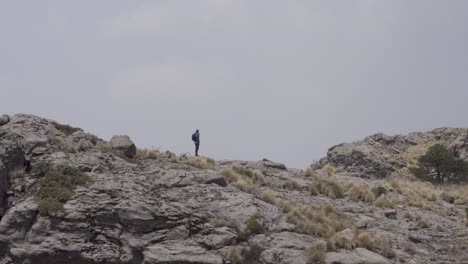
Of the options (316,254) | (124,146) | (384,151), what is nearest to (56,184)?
(124,146)

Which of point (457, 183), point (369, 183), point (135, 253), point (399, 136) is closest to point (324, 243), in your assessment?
point (135, 253)

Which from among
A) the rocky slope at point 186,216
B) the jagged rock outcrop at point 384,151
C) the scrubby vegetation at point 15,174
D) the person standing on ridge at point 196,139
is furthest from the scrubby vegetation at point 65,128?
the jagged rock outcrop at point 384,151

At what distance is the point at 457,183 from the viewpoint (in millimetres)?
47125

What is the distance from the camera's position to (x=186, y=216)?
23641 mm

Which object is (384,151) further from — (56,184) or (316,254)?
(56,184)

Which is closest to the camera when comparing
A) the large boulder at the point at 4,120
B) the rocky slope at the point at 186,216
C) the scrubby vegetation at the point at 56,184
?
the rocky slope at the point at 186,216

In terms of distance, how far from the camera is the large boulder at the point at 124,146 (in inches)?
1181

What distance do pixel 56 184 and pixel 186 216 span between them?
5.79 metres

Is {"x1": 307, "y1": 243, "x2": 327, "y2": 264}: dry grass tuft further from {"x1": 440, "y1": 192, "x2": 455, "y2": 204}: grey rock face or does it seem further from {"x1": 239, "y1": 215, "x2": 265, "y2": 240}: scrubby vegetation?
{"x1": 440, "y1": 192, "x2": 455, "y2": 204}: grey rock face

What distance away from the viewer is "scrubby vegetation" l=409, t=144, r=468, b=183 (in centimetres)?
4803

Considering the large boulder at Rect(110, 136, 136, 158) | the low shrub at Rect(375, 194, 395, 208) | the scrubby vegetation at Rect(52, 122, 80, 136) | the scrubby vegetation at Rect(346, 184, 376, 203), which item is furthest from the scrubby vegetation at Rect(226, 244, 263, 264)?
the scrubby vegetation at Rect(52, 122, 80, 136)

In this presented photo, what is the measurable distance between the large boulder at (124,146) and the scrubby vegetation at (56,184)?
4.94m

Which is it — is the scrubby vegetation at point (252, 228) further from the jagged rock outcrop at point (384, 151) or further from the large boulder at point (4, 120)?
the jagged rock outcrop at point (384, 151)

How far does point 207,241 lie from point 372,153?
37.4 m
